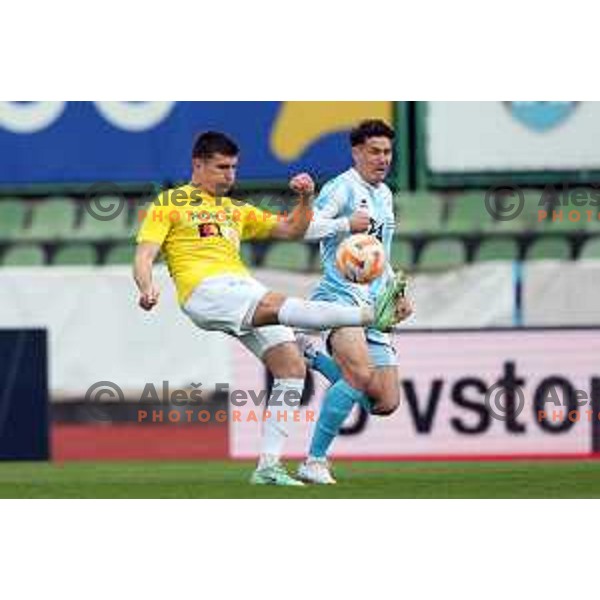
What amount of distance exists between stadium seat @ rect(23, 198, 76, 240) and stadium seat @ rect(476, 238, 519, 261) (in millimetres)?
3608

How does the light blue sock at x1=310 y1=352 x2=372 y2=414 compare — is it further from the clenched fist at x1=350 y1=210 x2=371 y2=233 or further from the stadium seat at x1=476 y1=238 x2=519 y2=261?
the stadium seat at x1=476 y1=238 x2=519 y2=261

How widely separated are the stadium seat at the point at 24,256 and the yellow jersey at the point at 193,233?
24.7ft

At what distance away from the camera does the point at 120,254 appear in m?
17.5

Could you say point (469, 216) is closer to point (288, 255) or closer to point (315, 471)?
point (288, 255)

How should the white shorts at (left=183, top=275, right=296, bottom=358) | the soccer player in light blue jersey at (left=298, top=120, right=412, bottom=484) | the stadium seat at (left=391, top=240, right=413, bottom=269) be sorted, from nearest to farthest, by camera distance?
1. the white shorts at (left=183, top=275, right=296, bottom=358)
2. the soccer player in light blue jersey at (left=298, top=120, right=412, bottom=484)
3. the stadium seat at (left=391, top=240, right=413, bottom=269)

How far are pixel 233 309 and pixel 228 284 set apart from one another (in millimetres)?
137

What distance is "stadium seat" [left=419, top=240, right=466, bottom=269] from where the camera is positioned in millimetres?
17000

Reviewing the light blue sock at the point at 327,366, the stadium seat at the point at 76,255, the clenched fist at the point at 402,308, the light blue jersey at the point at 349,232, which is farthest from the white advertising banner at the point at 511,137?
the clenched fist at the point at 402,308

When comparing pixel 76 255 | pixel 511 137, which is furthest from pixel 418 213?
pixel 76 255

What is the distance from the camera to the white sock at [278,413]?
33.1 feet

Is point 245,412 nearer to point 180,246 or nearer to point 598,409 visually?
point 598,409

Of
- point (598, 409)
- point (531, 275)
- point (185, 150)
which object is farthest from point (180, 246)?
point (185, 150)

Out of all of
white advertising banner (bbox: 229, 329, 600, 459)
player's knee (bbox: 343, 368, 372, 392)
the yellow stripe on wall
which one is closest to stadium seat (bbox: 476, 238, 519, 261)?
the yellow stripe on wall

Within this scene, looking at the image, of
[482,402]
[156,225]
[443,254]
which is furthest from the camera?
[443,254]
